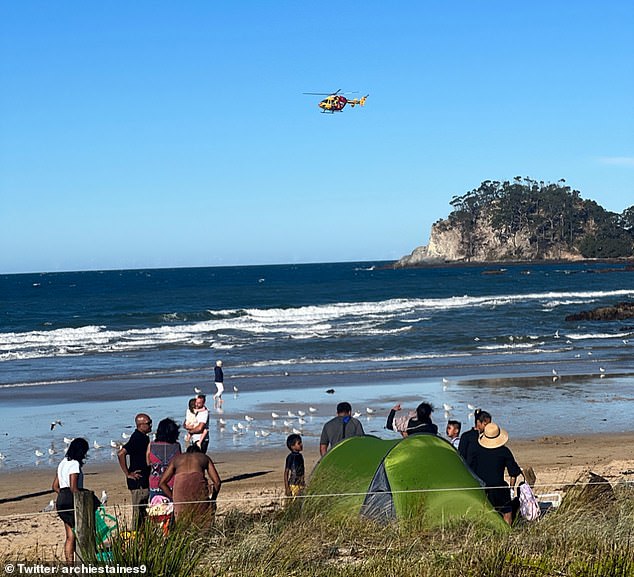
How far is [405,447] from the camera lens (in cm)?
944

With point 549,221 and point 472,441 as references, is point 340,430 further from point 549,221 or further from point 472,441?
point 549,221

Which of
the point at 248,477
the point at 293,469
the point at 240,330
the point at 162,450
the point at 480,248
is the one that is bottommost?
the point at 248,477

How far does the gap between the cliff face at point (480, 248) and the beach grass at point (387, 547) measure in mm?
155804

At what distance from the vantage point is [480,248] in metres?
169

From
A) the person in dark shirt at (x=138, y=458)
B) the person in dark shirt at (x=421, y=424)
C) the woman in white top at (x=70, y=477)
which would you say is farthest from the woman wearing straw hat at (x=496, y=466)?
the woman in white top at (x=70, y=477)

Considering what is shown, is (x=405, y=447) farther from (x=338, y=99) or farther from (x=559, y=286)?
(x=559, y=286)

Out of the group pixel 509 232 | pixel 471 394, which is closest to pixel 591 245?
pixel 509 232

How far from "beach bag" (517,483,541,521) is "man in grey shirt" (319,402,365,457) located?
7.88ft

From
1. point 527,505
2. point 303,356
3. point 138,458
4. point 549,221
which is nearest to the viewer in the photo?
point 527,505

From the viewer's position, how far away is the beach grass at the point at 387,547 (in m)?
7.02

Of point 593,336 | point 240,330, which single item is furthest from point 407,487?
point 240,330

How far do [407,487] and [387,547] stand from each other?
1.35 m

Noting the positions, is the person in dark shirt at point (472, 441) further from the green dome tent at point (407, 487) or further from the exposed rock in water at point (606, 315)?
the exposed rock in water at point (606, 315)

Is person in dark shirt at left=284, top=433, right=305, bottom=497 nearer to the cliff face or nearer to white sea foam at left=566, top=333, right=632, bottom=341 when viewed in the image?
white sea foam at left=566, top=333, right=632, bottom=341
